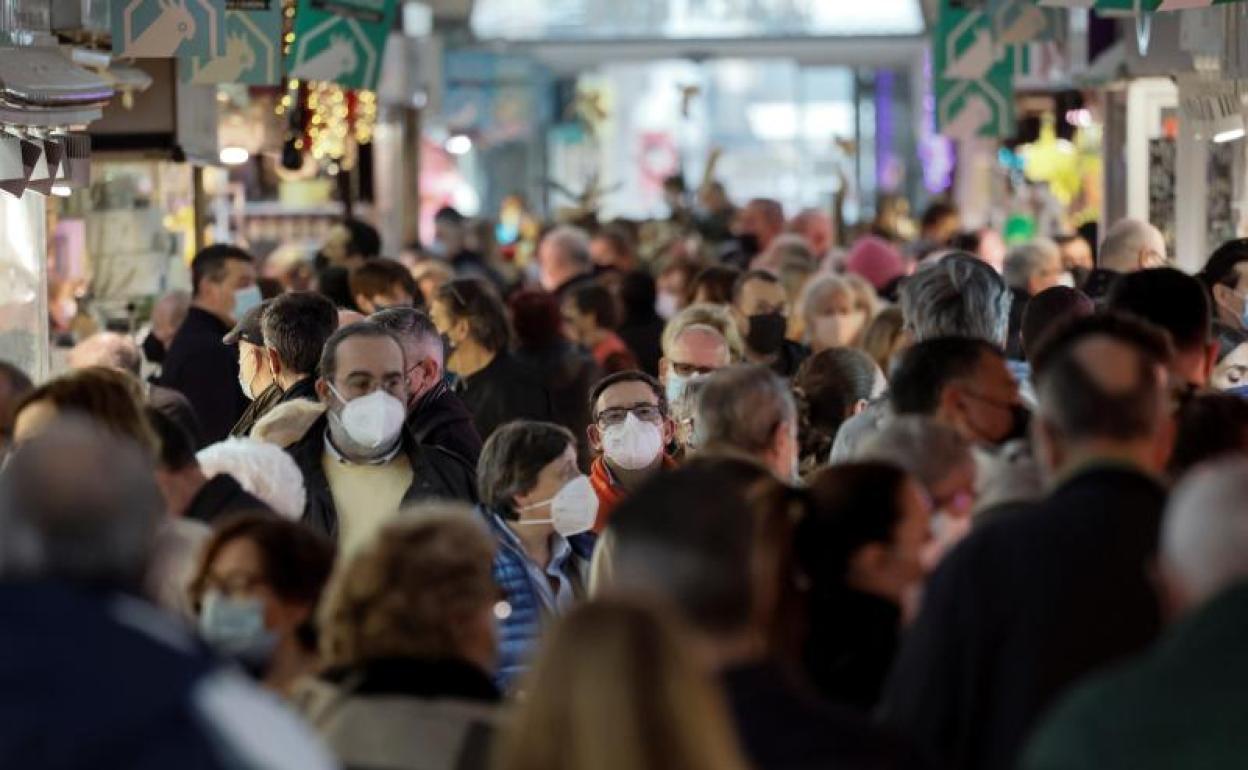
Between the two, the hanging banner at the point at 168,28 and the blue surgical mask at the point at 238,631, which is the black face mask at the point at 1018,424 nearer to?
the blue surgical mask at the point at 238,631

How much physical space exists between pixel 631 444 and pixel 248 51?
5512mm

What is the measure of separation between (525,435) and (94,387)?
1.43 meters

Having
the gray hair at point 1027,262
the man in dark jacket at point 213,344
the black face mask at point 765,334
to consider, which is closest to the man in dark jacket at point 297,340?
the man in dark jacket at point 213,344

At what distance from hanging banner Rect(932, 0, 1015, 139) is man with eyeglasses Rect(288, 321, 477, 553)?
968cm

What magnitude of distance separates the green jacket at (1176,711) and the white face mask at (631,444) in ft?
16.0

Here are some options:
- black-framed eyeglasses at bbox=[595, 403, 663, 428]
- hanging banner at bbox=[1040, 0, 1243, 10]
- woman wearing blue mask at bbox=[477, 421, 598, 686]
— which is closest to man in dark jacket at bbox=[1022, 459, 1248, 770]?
woman wearing blue mask at bbox=[477, 421, 598, 686]

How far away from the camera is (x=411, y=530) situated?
5023 mm

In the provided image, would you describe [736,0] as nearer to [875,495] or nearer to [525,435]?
[525,435]

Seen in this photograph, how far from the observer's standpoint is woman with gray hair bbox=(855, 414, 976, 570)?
5.92 meters

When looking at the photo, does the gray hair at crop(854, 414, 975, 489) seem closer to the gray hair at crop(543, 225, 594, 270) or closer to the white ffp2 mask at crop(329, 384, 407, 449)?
the white ffp2 mask at crop(329, 384, 407, 449)

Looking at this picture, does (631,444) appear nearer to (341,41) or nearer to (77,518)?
(77,518)

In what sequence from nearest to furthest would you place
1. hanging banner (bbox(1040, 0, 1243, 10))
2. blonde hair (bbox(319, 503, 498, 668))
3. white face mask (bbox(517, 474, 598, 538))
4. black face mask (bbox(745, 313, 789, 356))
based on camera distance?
blonde hair (bbox(319, 503, 498, 668))
white face mask (bbox(517, 474, 598, 538))
hanging banner (bbox(1040, 0, 1243, 10))
black face mask (bbox(745, 313, 789, 356))

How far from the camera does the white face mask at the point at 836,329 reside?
13359 millimetres

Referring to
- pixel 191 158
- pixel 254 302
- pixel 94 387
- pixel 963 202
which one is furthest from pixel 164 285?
pixel 963 202
